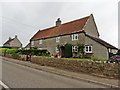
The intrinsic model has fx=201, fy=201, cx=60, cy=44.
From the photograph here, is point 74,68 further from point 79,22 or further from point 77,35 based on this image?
point 79,22

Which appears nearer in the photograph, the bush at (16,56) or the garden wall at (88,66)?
the garden wall at (88,66)

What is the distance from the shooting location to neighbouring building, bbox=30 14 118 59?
35.8 meters

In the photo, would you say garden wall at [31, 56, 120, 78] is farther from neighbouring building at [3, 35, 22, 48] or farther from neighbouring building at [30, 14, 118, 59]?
neighbouring building at [3, 35, 22, 48]

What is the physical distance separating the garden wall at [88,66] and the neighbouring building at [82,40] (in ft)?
42.1

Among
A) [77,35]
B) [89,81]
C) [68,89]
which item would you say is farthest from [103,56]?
[68,89]

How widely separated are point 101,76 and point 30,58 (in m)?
17.6

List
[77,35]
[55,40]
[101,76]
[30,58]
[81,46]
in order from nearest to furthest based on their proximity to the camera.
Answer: [101,76] → [30,58] → [81,46] → [77,35] → [55,40]

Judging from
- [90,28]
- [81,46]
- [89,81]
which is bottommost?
[89,81]

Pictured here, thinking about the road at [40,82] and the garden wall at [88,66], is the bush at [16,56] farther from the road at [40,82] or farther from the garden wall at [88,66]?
the road at [40,82]

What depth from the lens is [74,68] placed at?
20156 millimetres

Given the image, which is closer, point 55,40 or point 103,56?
point 103,56

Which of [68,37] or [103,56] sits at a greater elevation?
[68,37]

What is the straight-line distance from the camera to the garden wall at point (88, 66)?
50.3 ft

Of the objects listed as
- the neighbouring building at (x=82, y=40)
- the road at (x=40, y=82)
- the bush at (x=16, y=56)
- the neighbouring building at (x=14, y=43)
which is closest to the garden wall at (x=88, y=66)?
the road at (x=40, y=82)
